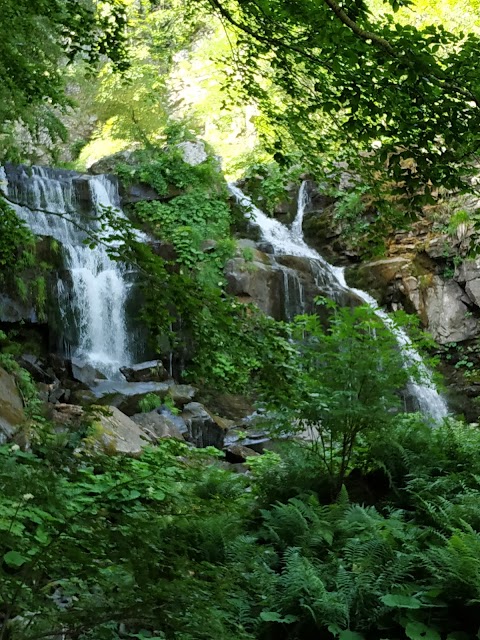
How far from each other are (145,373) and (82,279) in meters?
3.14

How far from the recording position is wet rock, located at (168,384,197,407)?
1047 centimetres

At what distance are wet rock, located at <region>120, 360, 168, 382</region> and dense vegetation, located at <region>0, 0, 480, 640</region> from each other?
430 centimetres

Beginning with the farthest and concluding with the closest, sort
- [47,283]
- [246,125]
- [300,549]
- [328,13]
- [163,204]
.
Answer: [246,125] < [163,204] < [47,283] < [300,549] < [328,13]

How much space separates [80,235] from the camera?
1437 centimetres

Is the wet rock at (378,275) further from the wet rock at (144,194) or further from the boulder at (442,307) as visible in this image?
the wet rock at (144,194)

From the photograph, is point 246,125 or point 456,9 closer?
point 456,9

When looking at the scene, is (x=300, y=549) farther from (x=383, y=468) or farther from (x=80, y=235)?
(x=80, y=235)

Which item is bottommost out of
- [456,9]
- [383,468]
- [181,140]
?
[383,468]

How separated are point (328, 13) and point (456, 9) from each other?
1584cm

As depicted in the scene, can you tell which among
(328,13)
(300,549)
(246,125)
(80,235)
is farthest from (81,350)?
(246,125)

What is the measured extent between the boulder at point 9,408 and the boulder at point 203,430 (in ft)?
12.9

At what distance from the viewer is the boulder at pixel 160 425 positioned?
27.7 ft

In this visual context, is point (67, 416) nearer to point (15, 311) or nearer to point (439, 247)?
point (15, 311)

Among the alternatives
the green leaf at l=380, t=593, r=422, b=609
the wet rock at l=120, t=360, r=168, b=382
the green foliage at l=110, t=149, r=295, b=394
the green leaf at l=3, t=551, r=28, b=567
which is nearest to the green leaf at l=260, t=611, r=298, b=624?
the green leaf at l=380, t=593, r=422, b=609
